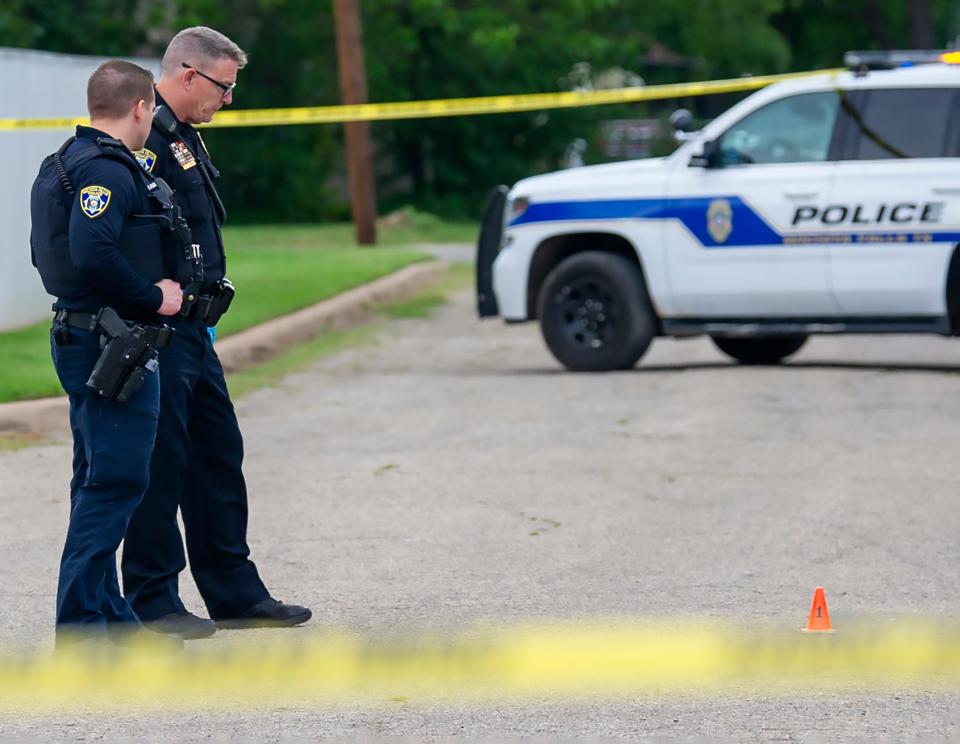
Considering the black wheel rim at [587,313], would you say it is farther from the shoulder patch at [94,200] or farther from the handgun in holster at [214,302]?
the shoulder patch at [94,200]

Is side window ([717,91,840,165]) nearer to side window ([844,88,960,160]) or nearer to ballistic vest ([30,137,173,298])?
side window ([844,88,960,160])

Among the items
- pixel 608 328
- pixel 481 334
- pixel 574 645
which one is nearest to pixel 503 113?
pixel 481 334

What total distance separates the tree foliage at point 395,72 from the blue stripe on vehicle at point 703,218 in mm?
23759

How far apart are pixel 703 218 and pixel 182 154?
24.8ft

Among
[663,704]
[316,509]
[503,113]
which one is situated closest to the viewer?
[663,704]

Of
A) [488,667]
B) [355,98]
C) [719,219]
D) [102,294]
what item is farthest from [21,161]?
[355,98]

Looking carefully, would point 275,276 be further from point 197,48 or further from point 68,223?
point 68,223

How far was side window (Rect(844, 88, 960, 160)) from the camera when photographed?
12.9 m

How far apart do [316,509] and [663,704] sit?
3574 millimetres

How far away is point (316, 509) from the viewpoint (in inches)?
345

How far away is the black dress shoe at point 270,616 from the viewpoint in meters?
6.48

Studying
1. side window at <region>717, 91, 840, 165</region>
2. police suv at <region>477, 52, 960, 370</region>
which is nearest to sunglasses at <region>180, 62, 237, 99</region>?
police suv at <region>477, 52, 960, 370</region>

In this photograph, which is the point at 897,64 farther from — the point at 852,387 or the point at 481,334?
the point at 481,334

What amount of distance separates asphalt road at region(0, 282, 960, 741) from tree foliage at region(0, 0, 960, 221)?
2571 cm
